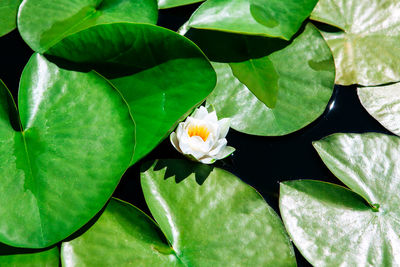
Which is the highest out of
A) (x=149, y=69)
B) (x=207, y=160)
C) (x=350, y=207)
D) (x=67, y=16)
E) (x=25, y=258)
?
(x=67, y=16)

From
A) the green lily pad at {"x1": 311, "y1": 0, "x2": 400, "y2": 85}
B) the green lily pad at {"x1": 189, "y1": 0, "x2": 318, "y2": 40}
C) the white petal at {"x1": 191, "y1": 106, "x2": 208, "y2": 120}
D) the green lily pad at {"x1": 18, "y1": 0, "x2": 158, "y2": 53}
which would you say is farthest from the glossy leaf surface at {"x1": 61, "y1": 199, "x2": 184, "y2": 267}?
the green lily pad at {"x1": 311, "y1": 0, "x2": 400, "y2": 85}

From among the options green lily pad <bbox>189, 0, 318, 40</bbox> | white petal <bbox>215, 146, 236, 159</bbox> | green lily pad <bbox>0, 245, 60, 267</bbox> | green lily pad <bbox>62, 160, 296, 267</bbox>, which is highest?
green lily pad <bbox>189, 0, 318, 40</bbox>

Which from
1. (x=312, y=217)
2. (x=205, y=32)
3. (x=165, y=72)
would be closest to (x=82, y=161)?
(x=165, y=72)

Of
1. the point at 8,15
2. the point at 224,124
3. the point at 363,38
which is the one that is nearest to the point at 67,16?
the point at 8,15

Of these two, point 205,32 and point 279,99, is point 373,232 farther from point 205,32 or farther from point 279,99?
point 205,32

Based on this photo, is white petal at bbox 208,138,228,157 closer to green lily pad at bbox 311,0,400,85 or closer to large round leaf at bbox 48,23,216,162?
large round leaf at bbox 48,23,216,162

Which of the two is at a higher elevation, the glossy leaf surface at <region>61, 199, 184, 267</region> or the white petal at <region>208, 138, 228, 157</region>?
the white petal at <region>208, 138, 228, 157</region>

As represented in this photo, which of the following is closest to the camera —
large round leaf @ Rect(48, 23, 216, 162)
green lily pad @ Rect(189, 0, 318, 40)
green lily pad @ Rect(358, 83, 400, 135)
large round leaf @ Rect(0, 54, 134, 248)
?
large round leaf @ Rect(0, 54, 134, 248)

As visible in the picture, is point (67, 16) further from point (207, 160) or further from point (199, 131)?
point (207, 160)
